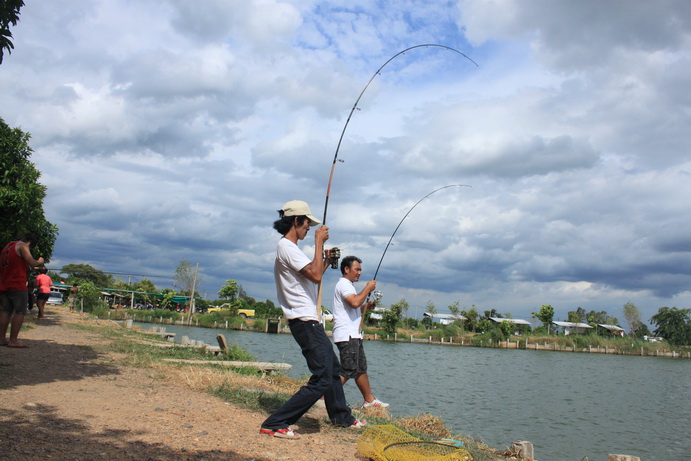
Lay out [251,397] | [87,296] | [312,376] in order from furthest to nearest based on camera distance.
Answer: [87,296]
[251,397]
[312,376]

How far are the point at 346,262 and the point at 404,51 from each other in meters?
4.95

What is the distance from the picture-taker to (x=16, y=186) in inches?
465

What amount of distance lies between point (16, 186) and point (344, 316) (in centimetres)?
994

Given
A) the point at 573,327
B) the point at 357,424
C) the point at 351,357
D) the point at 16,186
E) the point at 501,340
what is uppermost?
the point at 16,186

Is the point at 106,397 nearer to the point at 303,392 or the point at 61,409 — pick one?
the point at 61,409

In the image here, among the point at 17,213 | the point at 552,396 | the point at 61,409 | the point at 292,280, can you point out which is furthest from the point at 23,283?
the point at 552,396

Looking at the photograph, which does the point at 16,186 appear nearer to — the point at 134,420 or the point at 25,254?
the point at 25,254

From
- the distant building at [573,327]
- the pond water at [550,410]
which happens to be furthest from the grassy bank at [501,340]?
the pond water at [550,410]

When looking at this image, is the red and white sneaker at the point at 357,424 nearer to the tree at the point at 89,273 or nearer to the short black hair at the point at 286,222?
the short black hair at the point at 286,222

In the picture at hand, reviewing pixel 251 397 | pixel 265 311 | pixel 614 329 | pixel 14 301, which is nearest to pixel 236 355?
pixel 14 301

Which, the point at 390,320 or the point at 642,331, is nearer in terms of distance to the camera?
the point at 390,320

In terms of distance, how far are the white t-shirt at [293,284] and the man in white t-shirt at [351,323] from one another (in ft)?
5.04

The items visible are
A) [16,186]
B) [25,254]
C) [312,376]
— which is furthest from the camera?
[16,186]

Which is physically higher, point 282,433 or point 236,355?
point 282,433
